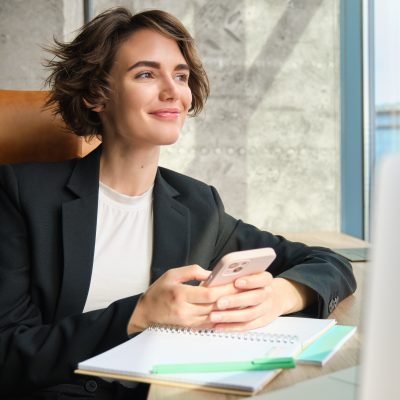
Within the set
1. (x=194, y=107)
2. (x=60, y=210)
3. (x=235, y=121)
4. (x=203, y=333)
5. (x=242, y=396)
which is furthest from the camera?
(x=235, y=121)

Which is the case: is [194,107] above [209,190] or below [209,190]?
above

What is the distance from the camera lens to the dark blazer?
110 centimetres

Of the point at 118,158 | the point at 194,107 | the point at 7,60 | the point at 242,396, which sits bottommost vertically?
the point at 242,396

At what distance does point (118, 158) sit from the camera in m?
1.67

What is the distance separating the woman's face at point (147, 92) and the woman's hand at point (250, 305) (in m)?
A: 0.59

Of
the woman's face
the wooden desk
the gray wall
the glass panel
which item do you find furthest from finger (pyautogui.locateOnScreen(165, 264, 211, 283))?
the gray wall

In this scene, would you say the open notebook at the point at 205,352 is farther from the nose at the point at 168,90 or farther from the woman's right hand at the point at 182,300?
the nose at the point at 168,90

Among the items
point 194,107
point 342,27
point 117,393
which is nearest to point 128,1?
point 342,27

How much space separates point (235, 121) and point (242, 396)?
10.7 ft

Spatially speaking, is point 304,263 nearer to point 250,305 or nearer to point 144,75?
point 250,305

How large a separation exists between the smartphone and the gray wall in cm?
292

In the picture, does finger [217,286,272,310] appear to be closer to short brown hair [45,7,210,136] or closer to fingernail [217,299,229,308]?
fingernail [217,299,229,308]

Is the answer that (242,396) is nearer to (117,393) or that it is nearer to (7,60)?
(117,393)

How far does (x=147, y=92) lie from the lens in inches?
64.6
